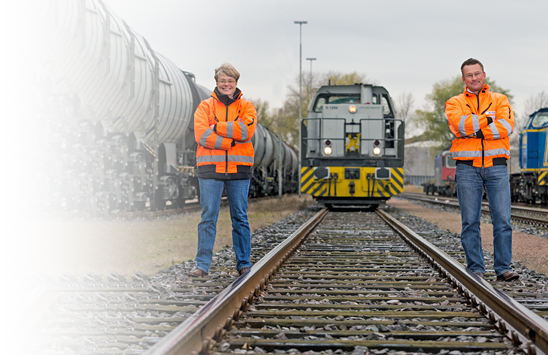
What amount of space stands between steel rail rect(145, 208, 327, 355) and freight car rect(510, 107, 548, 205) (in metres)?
17.8

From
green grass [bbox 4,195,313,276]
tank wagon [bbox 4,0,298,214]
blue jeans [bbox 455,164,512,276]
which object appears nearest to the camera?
blue jeans [bbox 455,164,512,276]

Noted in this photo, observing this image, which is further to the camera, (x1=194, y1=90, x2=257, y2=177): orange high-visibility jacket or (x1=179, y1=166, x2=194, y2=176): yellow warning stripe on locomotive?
(x1=179, y1=166, x2=194, y2=176): yellow warning stripe on locomotive

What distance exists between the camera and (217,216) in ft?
16.5

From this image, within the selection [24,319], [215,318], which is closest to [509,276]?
[215,318]

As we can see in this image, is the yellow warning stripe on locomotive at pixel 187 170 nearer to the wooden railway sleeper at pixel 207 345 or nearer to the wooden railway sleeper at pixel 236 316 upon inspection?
the wooden railway sleeper at pixel 236 316

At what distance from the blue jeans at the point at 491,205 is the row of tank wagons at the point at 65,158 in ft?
23.1

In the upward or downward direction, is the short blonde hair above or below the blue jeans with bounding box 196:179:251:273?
above

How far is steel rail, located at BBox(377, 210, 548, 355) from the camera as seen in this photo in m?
2.89

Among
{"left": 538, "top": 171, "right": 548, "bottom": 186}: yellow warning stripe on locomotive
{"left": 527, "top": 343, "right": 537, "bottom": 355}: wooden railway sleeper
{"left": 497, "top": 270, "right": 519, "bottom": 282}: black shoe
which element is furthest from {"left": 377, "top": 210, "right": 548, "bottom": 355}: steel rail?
{"left": 538, "top": 171, "right": 548, "bottom": 186}: yellow warning stripe on locomotive

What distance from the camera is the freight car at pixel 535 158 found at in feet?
65.7

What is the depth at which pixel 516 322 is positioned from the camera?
3.18 m

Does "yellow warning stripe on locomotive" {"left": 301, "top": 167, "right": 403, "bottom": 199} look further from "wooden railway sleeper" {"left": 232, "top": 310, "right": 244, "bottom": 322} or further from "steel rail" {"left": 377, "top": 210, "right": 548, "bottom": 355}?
"wooden railway sleeper" {"left": 232, "top": 310, "right": 244, "bottom": 322}

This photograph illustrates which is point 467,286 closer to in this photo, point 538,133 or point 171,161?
point 171,161

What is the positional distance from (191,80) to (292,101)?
43454mm
